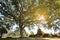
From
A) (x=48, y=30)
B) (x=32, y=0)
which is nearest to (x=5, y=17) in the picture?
(x=32, y=0)

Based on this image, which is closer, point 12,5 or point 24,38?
point 24,38

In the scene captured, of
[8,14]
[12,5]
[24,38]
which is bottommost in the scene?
[24,38]

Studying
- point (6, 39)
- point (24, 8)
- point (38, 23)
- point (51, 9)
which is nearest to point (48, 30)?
point (38, 23)

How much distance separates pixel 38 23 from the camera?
3.31 meters

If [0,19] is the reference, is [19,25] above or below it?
below

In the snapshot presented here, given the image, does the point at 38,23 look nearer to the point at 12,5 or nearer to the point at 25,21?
the point at 25,21

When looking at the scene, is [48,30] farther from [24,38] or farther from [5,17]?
[5,17]

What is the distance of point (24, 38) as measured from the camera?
315cm

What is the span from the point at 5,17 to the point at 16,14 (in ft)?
0.98

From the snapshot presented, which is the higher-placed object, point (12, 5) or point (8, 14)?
point (12, 5)

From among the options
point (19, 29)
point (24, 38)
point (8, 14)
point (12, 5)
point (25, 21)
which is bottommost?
point (24, 38)

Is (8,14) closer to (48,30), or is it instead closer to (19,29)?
(19,29)

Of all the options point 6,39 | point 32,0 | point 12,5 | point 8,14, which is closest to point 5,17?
point 8,14

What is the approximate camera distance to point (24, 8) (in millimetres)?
3312
